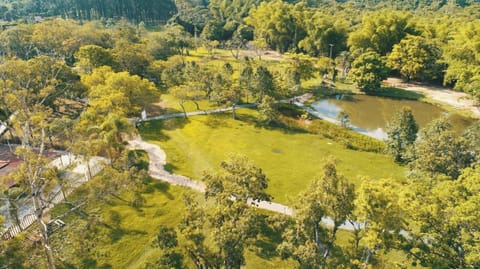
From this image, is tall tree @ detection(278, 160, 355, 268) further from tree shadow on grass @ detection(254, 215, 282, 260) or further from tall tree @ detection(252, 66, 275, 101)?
tall tree @ detection(252, 66, 275, 101)

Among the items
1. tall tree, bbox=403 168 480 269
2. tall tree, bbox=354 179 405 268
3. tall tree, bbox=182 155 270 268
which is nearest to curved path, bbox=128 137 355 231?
tall tree, bbox=182 155 270 268

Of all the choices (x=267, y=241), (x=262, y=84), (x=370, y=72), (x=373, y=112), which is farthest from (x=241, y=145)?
(x=370, y=72)

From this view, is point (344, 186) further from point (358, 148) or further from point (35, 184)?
point (358, 148)

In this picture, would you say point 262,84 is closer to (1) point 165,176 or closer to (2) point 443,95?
(1) point 165,176

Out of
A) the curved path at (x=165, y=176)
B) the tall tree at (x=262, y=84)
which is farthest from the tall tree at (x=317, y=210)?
the tall tree at (x=262, y=84)

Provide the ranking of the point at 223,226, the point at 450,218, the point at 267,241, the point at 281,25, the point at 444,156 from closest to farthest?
1. the point at 450,218
2. the point at 223,226
3. the point at 267,241
4. the point at 444,156
5. the point at 281,25

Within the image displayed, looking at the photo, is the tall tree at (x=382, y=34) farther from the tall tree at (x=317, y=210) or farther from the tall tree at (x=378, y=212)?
the tall tree at (x=378, y=212)

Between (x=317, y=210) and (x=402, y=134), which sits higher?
(x=317, y=210)
